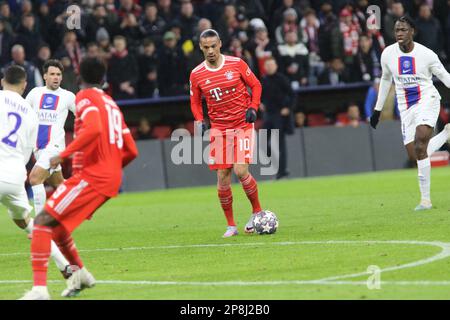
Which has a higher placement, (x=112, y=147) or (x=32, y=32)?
(x=32, y=32)

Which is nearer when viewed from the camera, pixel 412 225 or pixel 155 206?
pixel 412 225

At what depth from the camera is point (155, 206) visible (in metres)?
21.1

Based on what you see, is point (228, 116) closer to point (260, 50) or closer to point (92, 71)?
point (92, 71)

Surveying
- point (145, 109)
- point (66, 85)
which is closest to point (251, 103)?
point (66, 85)

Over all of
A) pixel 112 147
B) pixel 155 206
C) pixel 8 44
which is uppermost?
pixel 8 44

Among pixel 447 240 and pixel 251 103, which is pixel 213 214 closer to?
pixel 251 103

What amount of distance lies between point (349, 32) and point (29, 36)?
7675mm

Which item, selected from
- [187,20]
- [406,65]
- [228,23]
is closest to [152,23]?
[187,20]

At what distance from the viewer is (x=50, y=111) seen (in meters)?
16.0

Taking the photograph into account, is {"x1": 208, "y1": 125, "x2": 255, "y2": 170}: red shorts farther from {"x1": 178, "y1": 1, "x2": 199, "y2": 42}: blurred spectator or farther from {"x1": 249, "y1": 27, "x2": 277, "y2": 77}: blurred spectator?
{"x1": 178, "y1": 1, "x2": 199, "y2": 42}: blurred spectator

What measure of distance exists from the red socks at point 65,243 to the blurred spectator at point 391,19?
18136 millimetres

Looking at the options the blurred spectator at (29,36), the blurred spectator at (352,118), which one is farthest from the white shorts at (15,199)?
the blurred spectator at (352,118)

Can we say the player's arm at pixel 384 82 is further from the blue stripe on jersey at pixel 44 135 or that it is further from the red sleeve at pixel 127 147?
the red sleeve at pixel 127 147
